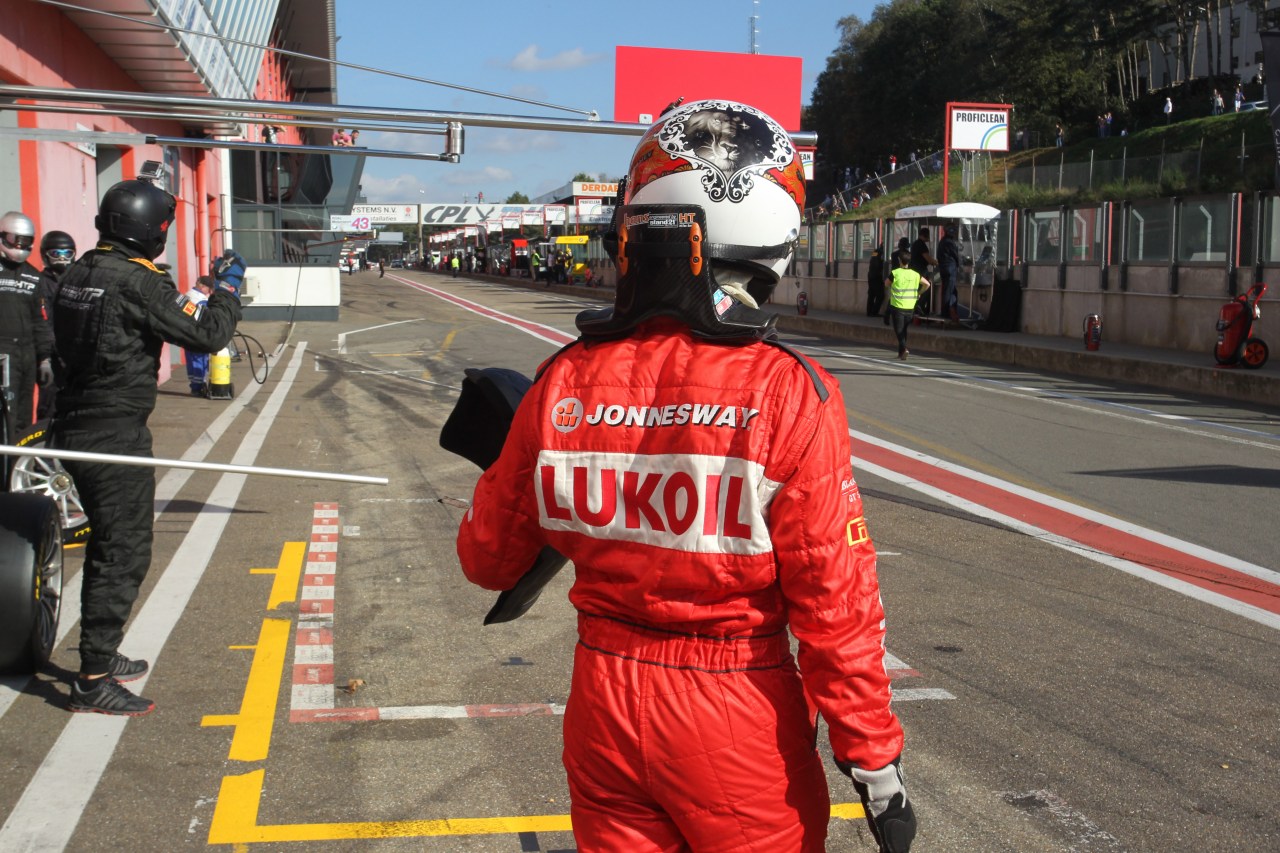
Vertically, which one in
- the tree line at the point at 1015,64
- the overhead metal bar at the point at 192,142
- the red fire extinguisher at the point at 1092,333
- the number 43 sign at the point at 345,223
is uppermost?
the tree line at the point at 1015,64

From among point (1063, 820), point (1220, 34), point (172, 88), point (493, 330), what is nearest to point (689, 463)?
point (1063, 820)

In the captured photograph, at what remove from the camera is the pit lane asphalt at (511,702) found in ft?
12.9

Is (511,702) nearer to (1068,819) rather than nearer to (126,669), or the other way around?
(126,669)

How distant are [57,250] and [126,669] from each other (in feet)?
17.5

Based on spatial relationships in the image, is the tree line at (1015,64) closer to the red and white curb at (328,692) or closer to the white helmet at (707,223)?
the red and white curb at (328,692)

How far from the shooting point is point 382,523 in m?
8.30

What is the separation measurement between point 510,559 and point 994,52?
2990 inches

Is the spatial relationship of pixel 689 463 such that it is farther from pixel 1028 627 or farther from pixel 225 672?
pixel 1028 627

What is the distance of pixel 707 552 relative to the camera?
2121mm

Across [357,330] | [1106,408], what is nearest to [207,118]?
[1106,408]

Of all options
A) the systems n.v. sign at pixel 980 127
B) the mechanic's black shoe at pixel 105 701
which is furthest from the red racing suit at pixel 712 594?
the systems n.v. sign at pixel 980 127

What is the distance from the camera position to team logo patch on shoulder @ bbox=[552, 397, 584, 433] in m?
2.23

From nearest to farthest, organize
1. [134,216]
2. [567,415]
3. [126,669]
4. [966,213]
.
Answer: [567,415], [134,216], [126,669], [966,213]

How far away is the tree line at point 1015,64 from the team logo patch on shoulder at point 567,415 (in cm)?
6273
